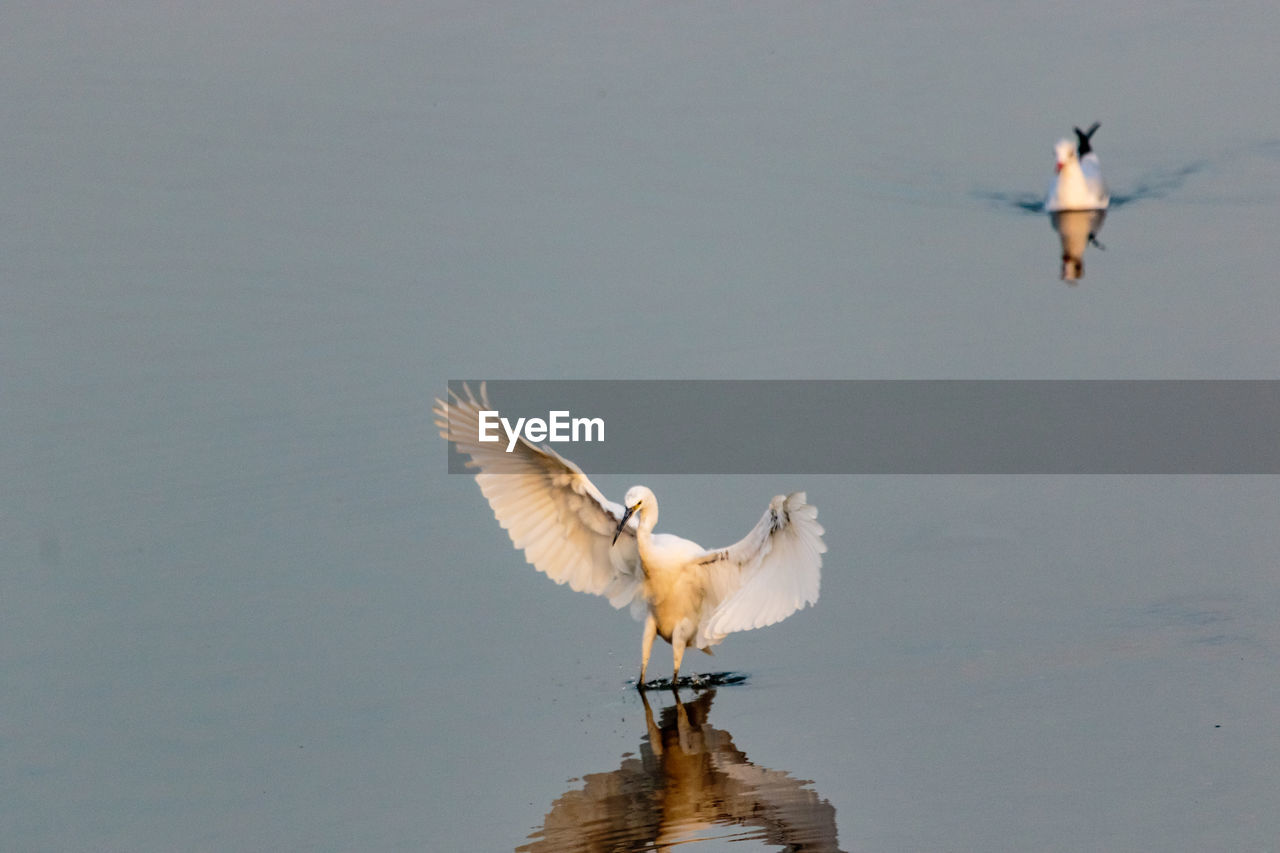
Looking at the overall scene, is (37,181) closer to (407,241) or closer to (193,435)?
(407,241)

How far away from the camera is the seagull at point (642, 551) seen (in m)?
10.1

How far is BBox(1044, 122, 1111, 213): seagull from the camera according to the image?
17156 mm

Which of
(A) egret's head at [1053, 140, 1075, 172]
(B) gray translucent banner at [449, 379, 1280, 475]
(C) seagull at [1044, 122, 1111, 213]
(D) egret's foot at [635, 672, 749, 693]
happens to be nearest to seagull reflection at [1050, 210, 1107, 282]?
(C) seagull at [1044, 122, 1111, 213]

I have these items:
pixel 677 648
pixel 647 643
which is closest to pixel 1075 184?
pixel 677 648

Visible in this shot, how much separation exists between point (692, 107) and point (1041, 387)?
736 cm

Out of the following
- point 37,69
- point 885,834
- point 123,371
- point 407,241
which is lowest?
point 885,834

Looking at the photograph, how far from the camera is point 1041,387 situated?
43.7ft

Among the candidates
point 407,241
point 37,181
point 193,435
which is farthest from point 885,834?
point 37,181

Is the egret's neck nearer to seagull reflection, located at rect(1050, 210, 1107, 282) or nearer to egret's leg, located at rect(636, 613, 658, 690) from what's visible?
egret's leg, located at rect(636, 613, 658, 690)

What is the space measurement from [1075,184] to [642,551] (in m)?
8.29

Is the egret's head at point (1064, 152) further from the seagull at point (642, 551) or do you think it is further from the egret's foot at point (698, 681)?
the egret's foot at point (698, 681)

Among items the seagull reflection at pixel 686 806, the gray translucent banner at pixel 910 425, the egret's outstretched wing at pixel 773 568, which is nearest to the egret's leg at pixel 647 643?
the egret's outstretched wing at pixel 773 568

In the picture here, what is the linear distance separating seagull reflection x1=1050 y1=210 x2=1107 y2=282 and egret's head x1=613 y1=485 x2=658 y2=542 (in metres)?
6.29

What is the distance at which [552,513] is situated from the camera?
36.6 feet
